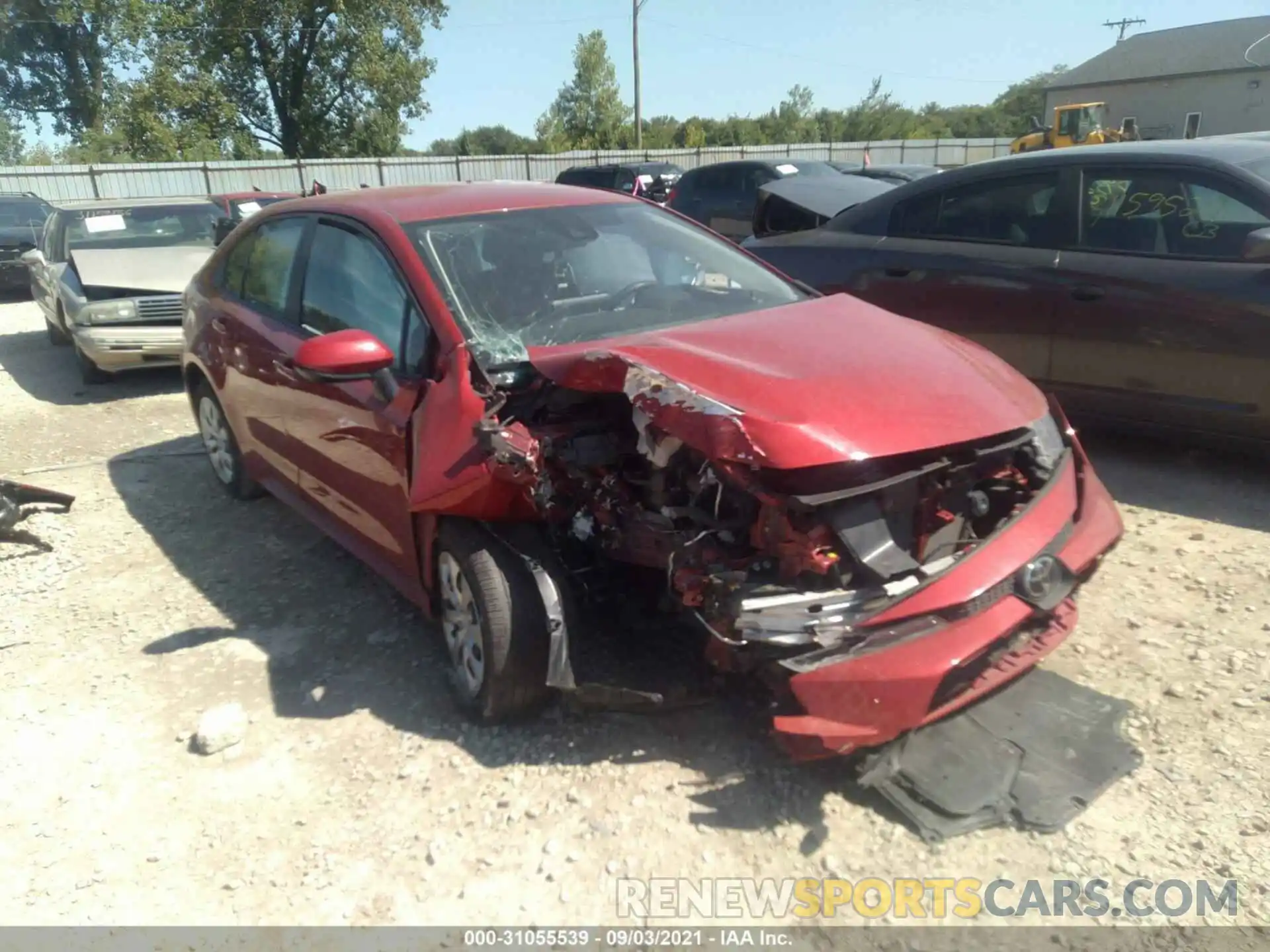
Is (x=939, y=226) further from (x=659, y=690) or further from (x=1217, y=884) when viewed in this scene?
(x=1217, y=884)

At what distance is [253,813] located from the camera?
2.95 meters

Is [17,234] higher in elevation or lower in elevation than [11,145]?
lower

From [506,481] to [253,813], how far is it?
1282mm

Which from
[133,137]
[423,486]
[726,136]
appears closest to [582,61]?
[726,136]

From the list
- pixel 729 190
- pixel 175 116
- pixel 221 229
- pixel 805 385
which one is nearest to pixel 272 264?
pixel 805 385

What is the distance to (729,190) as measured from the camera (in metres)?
14.8

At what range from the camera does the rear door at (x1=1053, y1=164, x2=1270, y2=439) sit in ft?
14.5

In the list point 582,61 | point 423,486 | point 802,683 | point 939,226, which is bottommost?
point 802,683

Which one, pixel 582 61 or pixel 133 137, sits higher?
pixel 582 61

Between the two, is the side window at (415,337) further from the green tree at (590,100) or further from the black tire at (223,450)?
the green tree at (590,100)

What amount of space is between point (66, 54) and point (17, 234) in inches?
1171

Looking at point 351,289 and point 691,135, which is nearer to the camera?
point 351,289

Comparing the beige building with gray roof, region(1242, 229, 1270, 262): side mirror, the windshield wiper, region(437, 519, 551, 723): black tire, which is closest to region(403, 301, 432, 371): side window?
the windshield wiper

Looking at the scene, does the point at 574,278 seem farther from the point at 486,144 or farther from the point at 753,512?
the point at 486,144
